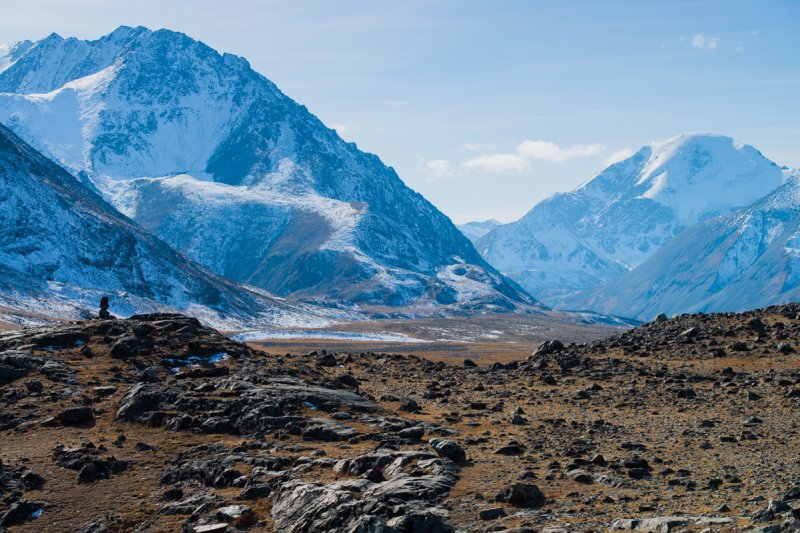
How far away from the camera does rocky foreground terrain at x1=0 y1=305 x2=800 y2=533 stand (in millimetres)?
28078

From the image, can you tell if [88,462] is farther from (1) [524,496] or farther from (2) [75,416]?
(1) [524,496]

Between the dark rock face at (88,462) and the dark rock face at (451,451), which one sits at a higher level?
the dark rock face at (451,451)

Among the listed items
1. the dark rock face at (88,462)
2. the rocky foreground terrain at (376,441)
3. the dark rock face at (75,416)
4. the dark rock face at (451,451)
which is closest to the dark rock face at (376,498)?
Answer: the rocky foreground terrain at (376,441)

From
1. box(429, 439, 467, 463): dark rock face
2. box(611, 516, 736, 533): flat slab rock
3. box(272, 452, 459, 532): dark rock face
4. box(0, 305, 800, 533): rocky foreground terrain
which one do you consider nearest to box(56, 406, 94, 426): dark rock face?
box(0, 305, 800, 533): rocky foreground terrain

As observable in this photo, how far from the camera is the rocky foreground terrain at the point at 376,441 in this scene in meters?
28.1

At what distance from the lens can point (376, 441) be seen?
37062 millimetres

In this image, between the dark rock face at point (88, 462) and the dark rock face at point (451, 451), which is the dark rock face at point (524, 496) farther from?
the dark rock face at point (88, 462)

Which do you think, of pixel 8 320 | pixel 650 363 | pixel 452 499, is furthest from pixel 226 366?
pixel 8 320

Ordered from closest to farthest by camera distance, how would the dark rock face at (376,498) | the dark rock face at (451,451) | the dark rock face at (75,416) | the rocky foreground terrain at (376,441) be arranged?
the dark rock face at (376,498) < the rocky foreground terrain at (376,441) < the dark rock face at (451,451) < the dark rock face at (75,416)

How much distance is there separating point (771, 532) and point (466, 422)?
2082cm

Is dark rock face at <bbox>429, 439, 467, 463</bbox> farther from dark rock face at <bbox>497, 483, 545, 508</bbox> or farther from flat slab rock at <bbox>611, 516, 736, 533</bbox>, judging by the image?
flat slab rock at <bbox>611, 516, 736, 533</bbox>

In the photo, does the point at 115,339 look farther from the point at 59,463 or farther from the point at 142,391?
Result: the point at 59,463

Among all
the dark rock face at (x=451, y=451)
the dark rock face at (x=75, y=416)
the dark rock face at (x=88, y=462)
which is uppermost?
the dark rock face at (x=75, y=416)

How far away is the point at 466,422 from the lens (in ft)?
139
